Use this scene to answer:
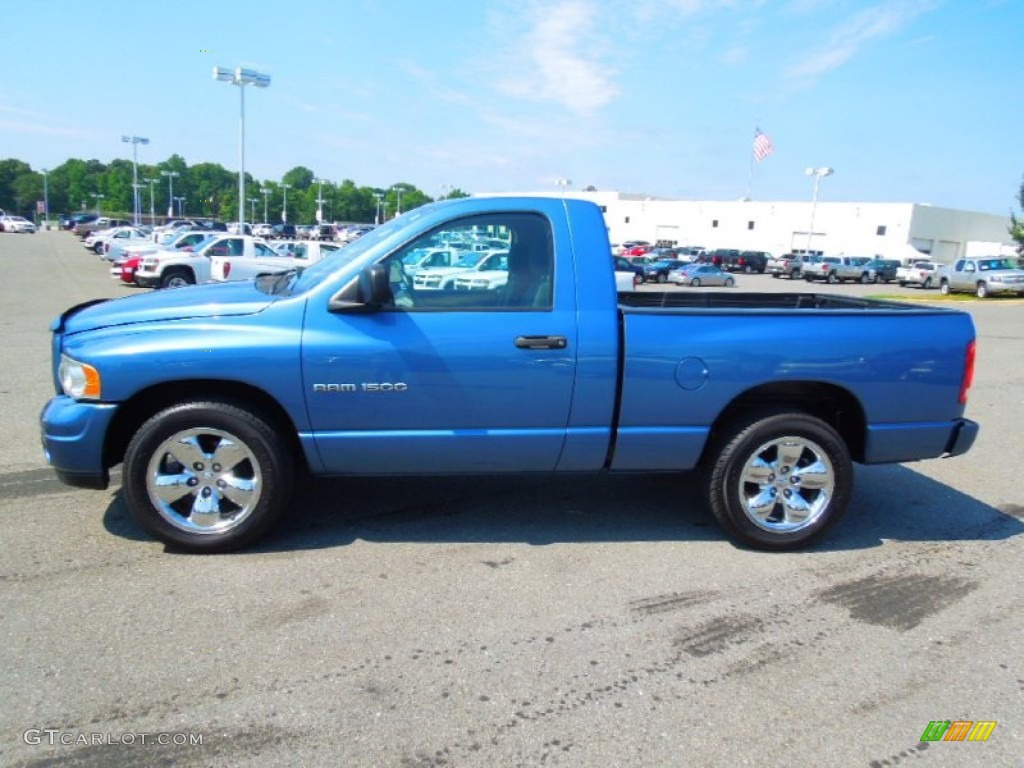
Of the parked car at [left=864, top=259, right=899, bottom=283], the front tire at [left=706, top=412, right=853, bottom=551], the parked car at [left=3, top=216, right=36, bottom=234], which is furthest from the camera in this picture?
the parked car at [left=3, top=216, right=36, bottom=234]

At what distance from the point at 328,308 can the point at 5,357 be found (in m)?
7.70

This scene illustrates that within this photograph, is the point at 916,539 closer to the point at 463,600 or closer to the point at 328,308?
the point at 463,600

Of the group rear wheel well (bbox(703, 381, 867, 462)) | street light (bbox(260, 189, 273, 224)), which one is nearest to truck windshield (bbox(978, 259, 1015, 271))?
rear wheel well (bbox(703, 381, 867, 462))

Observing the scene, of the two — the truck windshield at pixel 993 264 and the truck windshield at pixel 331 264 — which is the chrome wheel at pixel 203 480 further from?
the truck windshield at pixel 993 264

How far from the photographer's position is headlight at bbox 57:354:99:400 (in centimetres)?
368

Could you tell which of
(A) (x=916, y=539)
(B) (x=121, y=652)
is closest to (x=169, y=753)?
(B) (x=121, y=652)

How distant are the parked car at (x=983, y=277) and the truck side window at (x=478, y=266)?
3531cm

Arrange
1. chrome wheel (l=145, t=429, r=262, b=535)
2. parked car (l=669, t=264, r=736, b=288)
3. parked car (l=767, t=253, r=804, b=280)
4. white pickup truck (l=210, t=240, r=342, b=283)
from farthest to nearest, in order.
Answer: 1. parked car (l=767, t=253, r=804, b=280)
2. parked car (l=669, t=264, r=736, b=288)
3. white pickup truck (l=210, t=240, r=342, b=283)
4. chrome wheel (l=145, t=429, r=262, b=535)

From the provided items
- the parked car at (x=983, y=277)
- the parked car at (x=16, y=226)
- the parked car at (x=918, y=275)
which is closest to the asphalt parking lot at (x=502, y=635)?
the parked car at (x=983, y=277)

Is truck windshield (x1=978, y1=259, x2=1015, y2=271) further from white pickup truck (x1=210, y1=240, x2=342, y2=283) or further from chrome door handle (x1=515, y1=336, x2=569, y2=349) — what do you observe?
chrome door handle (x1=515, y1=336, x2=569, y2=349)

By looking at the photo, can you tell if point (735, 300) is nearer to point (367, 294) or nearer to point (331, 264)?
point (331, 264)

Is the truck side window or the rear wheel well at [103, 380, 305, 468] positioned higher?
the truck side window

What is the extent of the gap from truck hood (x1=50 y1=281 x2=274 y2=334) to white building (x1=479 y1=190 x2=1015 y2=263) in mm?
57461

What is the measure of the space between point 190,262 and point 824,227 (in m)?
61.4
